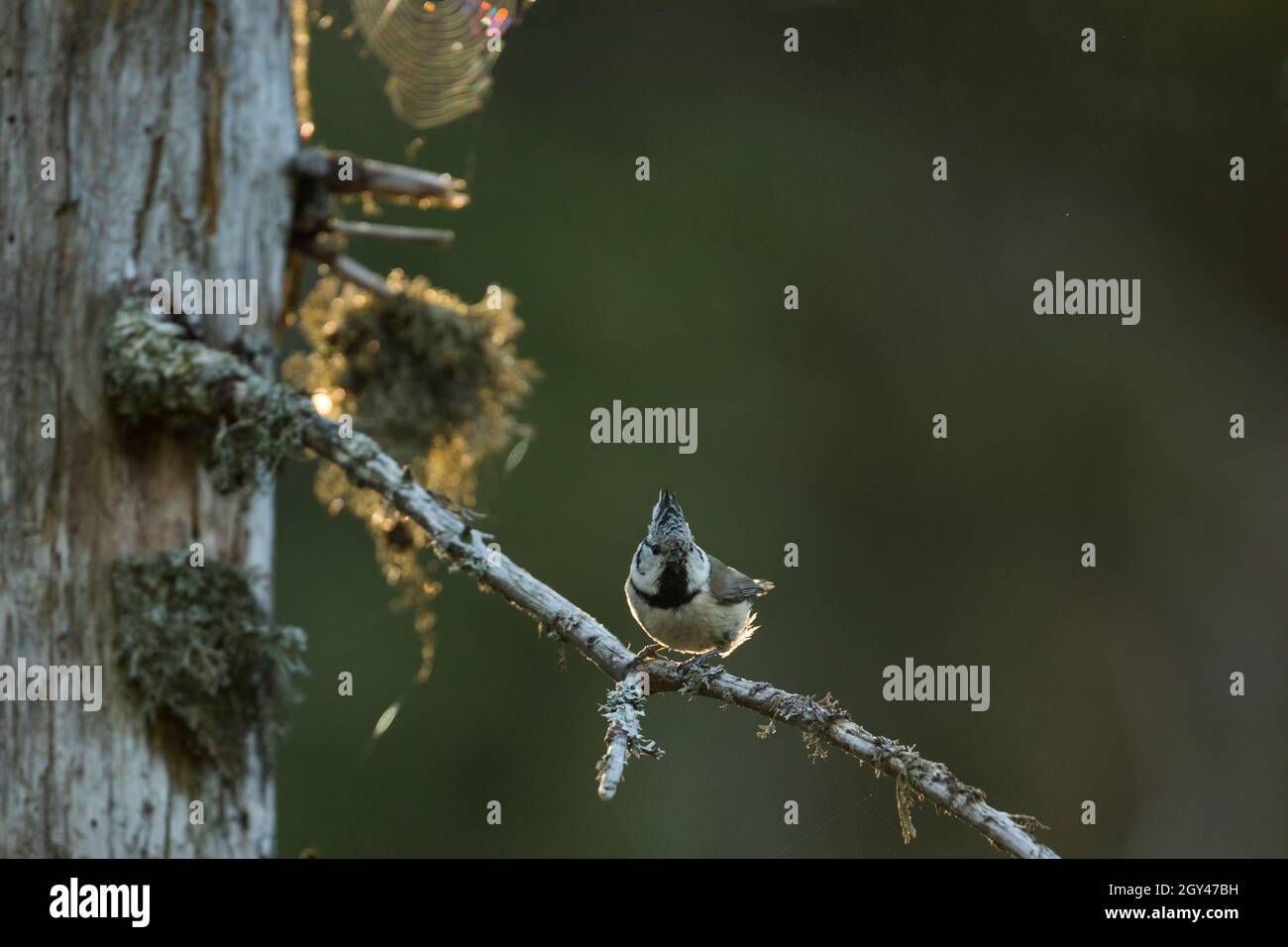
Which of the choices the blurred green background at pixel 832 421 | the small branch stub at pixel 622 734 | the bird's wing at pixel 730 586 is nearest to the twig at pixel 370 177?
the bird's wing at pixel 730 586

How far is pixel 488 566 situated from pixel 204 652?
0.84m

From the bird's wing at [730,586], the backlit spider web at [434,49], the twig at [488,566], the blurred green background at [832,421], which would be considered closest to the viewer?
the twig at [488,566]

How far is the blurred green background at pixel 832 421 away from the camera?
10.2 m

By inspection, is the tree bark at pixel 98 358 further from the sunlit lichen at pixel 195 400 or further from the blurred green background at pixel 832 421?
the blurred green background at pixel 832 421

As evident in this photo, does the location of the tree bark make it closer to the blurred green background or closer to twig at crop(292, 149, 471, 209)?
twig at crop(292, 149, 471, 209)

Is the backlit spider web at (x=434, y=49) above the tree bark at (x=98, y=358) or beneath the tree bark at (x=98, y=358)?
above

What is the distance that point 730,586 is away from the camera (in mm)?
3203

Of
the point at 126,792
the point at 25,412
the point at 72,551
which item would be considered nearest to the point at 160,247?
the point at 25,412

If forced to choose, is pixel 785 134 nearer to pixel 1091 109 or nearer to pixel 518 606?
pixel 1091 109

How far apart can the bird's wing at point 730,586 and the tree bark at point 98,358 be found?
3.64 ft

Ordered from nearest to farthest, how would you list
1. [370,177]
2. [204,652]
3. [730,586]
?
[204,652], [730,586], [370,177]

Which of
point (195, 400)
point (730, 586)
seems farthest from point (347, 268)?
point (730, 586)

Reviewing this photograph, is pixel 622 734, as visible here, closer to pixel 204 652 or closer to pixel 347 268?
pixel 204 652

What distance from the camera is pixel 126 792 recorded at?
116 inches
